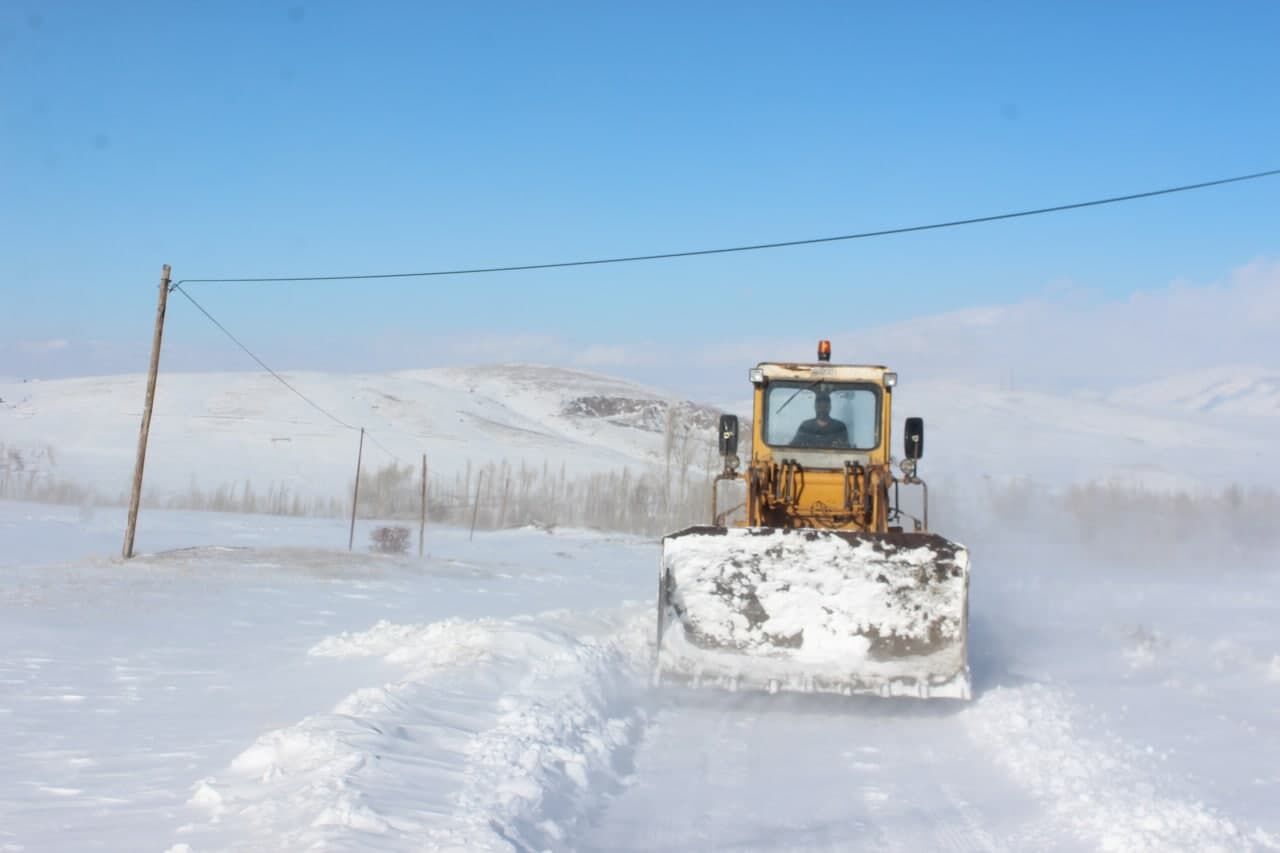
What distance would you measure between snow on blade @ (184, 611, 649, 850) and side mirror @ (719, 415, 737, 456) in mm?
2125

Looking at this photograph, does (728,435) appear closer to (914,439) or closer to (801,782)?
(914,439)

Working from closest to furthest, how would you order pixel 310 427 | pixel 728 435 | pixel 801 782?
1. pixel 801 782
2. pixel 728 435
3. pixel 310 427

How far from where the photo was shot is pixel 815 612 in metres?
8.88

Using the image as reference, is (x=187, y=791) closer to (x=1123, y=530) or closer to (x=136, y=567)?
(x=136, y=567)

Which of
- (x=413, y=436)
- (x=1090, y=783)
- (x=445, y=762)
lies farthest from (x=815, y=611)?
(x=413, y=436)

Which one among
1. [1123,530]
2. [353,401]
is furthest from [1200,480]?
[353,401]

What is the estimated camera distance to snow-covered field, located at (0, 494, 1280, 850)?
518 cm

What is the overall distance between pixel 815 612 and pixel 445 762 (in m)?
3.75

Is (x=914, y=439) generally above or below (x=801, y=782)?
above

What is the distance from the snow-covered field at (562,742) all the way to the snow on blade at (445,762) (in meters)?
0.02

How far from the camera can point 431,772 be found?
5.68 meters

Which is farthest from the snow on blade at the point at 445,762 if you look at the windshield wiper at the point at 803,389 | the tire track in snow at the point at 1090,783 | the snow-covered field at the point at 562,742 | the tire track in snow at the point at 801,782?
the windshield wiper at the point at 803,389

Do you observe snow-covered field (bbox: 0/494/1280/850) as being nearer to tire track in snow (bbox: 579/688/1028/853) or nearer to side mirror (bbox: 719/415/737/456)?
tire track in snow (bbox: 579/688/1028/853)

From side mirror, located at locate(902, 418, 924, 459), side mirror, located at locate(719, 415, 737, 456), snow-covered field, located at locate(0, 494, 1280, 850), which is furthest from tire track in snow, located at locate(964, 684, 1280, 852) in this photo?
side mirror, located at locate(719, 415, 737, 456)
